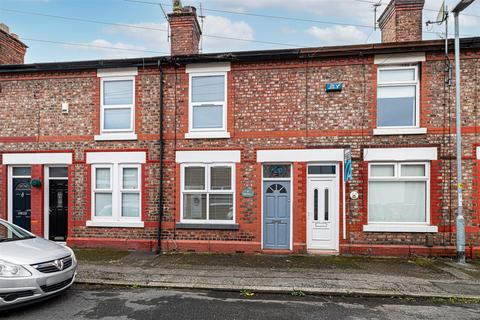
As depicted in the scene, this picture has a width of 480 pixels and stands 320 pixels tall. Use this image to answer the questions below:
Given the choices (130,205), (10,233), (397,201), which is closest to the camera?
(10,233)

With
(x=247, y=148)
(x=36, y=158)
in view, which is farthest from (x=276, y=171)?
(x=36, y=158)

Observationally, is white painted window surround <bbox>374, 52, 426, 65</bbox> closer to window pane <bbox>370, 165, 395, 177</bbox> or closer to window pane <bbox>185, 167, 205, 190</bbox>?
window pane <bbox>370, 165, 395, 177</bbox>

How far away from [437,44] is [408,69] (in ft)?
2.96

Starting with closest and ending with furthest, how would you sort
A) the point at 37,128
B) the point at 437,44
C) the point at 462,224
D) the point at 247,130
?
the point at 462,224 < the point at 437,44 < the point at 247,130 < the point at 37,128

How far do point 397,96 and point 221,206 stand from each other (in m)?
6.03

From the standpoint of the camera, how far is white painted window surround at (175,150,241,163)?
30.0 feet

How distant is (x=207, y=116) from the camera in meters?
9.48

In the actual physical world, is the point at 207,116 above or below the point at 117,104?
below

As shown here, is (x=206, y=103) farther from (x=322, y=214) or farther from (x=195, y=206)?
(x=322, y=214)

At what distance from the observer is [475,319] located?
491 centimetres

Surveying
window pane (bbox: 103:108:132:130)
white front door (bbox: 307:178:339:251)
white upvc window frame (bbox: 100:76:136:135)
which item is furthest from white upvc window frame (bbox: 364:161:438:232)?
window pane (bbox: 103:108:132:130)

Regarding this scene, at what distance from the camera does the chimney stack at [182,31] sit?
9875 mm

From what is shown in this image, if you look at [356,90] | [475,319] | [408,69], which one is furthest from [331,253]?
[408,69]

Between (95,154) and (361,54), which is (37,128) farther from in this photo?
(361,54)
